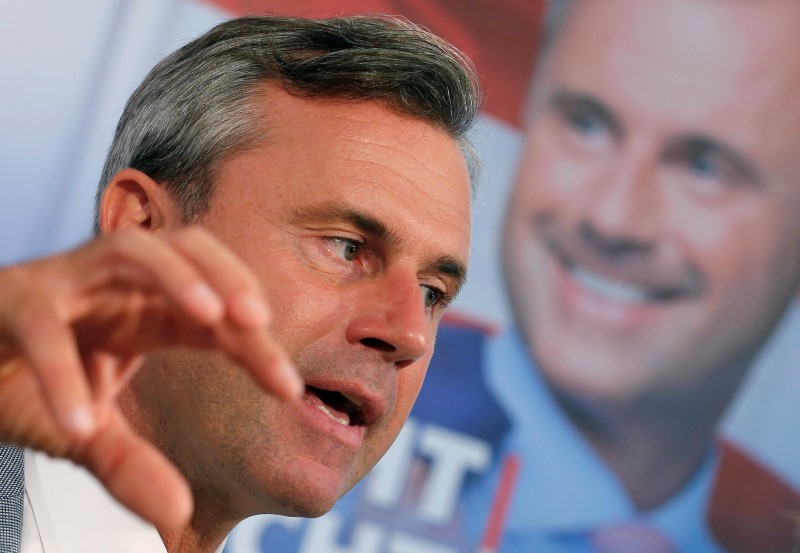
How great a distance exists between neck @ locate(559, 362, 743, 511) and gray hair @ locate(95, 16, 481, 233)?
1360 millimetres

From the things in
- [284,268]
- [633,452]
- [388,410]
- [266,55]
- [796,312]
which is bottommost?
[633,452]

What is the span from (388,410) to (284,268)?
9.8 inches

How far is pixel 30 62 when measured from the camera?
6.99 feet

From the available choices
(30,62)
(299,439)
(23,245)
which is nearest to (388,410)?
(299,439)

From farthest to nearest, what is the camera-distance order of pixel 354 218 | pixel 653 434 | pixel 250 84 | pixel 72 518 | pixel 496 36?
pixel 653 434 → pixel 496 36 → pixel 250 84 → pixel 354 218 → pixel 72 518

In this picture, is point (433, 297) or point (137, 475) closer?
point (137, 475)

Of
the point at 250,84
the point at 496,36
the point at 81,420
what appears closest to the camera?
the point at 81,420

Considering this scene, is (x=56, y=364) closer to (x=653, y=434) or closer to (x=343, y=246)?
(x=343, y=246)

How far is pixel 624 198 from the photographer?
8.81ft

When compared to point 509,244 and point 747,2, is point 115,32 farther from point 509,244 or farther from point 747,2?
point 747,2

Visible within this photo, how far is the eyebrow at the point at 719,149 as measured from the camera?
273cm

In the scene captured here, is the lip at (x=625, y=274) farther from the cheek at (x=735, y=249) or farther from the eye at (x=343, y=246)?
the eye at (x=343, y=246)

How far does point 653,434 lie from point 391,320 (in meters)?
1.72

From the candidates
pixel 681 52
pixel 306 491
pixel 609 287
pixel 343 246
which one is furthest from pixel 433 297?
pixel 681 52
